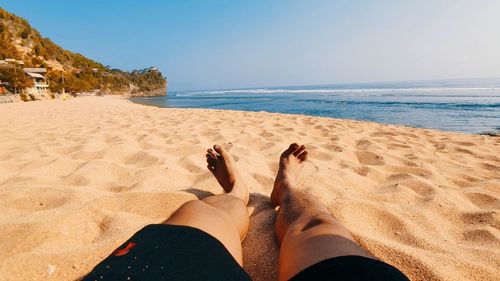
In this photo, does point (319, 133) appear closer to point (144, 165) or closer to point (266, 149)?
point (266, 149)

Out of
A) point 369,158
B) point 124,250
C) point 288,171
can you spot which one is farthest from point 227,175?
point 369,158

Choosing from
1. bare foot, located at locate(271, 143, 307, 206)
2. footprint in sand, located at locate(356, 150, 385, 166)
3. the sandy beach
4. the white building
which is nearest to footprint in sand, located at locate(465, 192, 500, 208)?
the sandy beach

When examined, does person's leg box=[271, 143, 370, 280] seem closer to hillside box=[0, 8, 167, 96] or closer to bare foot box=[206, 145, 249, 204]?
bare foot box=[206, 145, 249, 204]

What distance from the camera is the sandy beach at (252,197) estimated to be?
101 cm

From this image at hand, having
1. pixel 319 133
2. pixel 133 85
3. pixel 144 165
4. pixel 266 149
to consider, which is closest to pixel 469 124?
pixel 319 133

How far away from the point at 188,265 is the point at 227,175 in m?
1.07

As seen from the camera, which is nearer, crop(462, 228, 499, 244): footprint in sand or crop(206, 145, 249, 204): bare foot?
crop(462, 228, 499, 244): footprint in sand

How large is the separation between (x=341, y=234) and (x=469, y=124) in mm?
7339

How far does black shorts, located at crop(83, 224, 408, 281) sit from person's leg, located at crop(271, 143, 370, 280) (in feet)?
0.32

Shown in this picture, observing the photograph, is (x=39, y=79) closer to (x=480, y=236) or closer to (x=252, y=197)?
(x=252, y=197)

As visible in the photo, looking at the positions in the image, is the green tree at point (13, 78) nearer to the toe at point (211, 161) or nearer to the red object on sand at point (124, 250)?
the toe at point (211, 161)

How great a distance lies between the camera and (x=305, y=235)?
34.8 inches

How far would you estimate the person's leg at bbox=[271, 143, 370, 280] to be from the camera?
75 cm

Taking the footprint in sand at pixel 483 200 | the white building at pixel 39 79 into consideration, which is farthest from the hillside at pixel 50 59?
the footprint in sand at pixel 483 200
